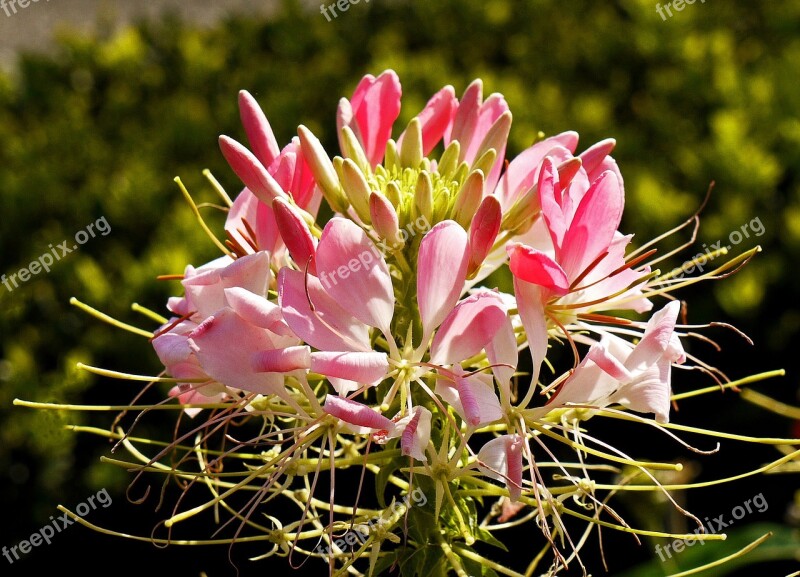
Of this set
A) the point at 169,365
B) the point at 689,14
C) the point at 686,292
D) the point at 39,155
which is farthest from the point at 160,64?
the point at 169,365

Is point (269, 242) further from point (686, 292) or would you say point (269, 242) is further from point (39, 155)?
point (39, 155)

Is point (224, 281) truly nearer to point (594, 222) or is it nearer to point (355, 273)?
point (355, 273)

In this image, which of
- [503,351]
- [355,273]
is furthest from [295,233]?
[503,351]

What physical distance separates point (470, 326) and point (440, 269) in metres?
0.08

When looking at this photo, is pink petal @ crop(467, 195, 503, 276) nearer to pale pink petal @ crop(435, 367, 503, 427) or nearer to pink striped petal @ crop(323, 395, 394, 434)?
pale pink petal @ crop(435, 367, 503, 427)

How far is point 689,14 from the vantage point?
11.9 feet

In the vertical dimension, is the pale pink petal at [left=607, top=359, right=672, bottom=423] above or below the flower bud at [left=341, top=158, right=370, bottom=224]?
below

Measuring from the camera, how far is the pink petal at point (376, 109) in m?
1.38

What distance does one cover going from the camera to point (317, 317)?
1.09 m

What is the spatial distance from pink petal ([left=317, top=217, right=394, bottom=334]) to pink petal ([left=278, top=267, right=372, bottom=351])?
0.02 m

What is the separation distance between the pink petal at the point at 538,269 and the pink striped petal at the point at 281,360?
274mm

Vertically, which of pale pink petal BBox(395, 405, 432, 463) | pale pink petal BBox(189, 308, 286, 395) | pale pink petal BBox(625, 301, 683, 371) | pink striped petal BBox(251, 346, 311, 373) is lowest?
pale pink petal BBox(625, 301, 683, 371)

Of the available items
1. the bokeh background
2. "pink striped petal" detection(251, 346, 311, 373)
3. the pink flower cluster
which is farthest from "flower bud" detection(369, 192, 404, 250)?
the bokeh background

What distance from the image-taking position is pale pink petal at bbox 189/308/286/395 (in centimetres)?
107
